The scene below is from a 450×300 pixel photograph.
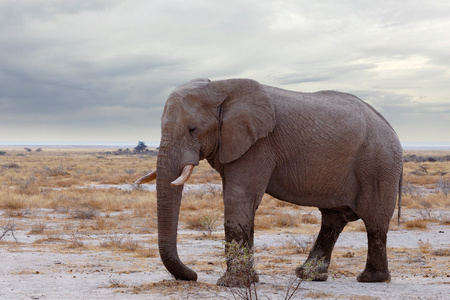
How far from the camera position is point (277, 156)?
7.81 metres

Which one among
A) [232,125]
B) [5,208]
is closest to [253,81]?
[232,125]

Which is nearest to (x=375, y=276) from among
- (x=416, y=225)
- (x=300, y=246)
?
(x=300, y=246)

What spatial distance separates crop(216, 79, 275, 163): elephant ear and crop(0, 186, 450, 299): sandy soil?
150cm

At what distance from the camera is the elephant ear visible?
24.5 ft

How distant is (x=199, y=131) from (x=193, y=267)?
3.09 m

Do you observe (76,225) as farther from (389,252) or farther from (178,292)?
(178,292)

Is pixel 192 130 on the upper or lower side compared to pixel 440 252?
upper

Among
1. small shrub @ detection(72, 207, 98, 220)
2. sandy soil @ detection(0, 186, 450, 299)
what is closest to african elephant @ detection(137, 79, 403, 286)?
sandy soil @ detection(0, 186, 450, 299)

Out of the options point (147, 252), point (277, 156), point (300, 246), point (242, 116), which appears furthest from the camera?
point (300, 246)

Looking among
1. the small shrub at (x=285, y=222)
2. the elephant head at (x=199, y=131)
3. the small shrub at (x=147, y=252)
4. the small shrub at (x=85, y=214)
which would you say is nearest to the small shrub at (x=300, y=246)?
the small shrub at (x=147, y=252)

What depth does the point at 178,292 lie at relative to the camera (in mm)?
7109

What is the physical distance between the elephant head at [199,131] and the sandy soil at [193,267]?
77 centimetres

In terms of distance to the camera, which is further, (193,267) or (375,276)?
(193,267)

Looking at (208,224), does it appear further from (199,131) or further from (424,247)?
(199,131)
